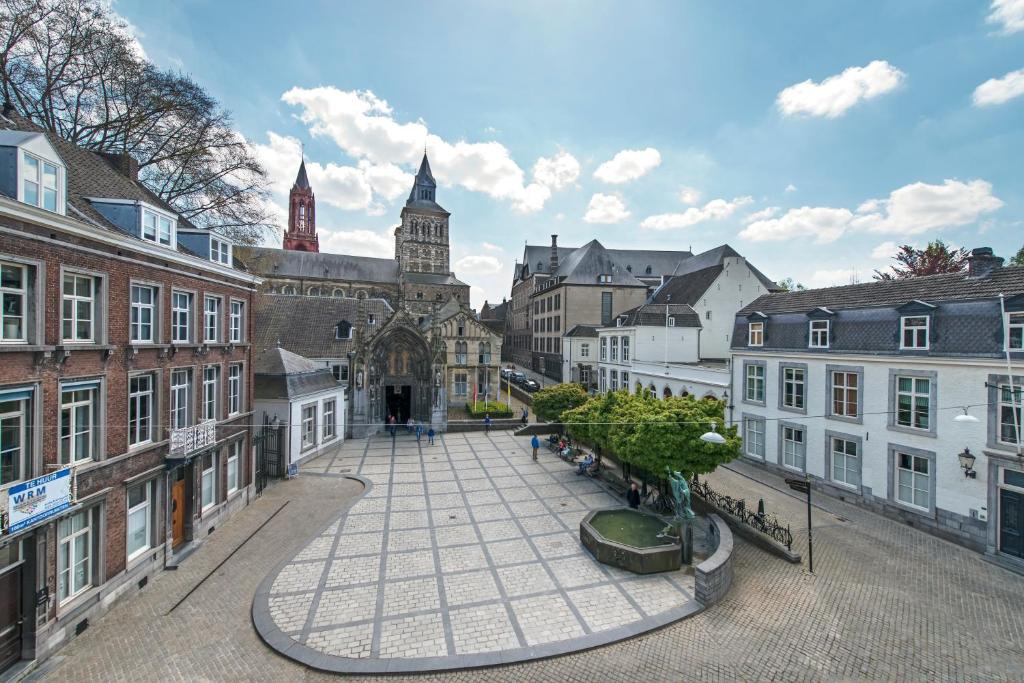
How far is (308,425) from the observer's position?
79.4 ft

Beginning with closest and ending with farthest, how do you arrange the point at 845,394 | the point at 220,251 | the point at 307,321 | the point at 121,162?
the point at 121,162, the point at 220,251, the point at 845,394, the point at 307,321

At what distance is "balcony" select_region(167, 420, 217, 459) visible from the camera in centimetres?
1280

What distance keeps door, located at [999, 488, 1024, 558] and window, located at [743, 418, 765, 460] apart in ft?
30.2

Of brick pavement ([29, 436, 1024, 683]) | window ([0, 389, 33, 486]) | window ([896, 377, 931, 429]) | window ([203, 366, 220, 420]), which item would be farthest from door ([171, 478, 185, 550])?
window ([896, 377, 931, 429])

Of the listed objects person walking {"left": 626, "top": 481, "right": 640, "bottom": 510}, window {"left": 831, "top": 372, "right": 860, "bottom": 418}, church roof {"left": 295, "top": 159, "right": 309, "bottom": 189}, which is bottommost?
person walking {"left": 626, "top": 481, "right": 640, "bottom": 510}

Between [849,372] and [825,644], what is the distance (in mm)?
12603

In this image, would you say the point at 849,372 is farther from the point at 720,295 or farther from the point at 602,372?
the point at 602,372

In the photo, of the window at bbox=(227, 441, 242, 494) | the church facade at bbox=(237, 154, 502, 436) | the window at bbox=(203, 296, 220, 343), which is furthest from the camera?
the church facade at bbox=(237, 154, 502, 436)

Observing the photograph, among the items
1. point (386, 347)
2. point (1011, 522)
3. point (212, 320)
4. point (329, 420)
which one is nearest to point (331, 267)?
point (386, 347)

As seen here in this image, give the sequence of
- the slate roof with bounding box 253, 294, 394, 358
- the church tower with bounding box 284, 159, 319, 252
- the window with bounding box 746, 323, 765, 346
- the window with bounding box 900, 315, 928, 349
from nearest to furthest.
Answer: the window with bounding box 900, 315, 928, 349 < the window with bounding box 746, 323, 765, 346 < the slate roof with bounding box 253, 294, 394, 358 < the church tower with bounding box 284, 159, 319, 252

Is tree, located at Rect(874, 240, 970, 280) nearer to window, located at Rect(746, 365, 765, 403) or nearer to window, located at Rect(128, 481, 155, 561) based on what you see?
window, located at Rect(746, 365, 765, 403)

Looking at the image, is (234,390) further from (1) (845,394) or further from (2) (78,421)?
(1) (845,394)

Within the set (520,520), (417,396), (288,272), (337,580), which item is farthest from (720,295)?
(288,272)

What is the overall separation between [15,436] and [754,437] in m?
27.3
